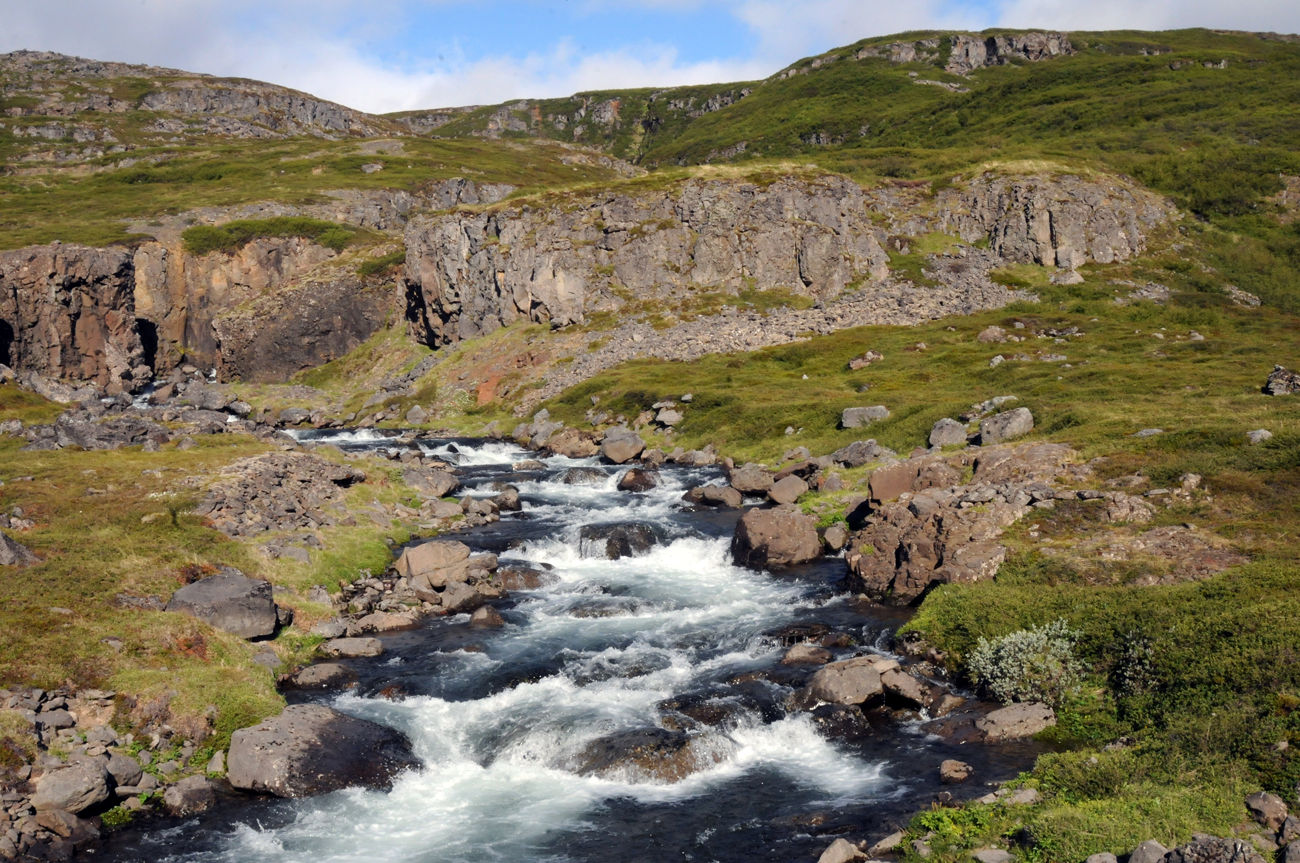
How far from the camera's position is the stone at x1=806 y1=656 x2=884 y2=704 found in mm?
23359

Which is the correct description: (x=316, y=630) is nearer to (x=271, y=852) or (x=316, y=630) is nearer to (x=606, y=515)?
(x=271, y=852)

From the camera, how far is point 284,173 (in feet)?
596

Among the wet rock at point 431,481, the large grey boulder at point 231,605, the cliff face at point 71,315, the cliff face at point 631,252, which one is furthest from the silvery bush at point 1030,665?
the cliff face at point 71,315

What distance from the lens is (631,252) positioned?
10312 cm

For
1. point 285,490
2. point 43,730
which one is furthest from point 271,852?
point 285,490

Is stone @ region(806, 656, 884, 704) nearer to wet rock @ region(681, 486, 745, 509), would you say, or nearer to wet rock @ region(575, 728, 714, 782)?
wet rock @ region(575, 728, 714, 782)

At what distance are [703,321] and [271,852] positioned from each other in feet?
273

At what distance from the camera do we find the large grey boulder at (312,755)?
67.7 feet

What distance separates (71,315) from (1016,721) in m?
129

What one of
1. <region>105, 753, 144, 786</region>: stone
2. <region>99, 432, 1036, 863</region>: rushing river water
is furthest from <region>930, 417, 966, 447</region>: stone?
<region>105, 753, 144, 786</region>: stone

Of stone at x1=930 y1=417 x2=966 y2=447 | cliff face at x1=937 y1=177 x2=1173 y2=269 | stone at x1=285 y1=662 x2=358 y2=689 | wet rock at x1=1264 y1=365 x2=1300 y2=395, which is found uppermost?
cliff face at x1=937 y1=177 x2=1173 y2=269

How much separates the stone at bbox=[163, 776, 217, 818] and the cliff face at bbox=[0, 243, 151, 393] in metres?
112

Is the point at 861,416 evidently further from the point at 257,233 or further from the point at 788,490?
the point at 257,233

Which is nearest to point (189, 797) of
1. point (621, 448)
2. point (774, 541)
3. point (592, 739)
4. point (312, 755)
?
point (312, 755)
